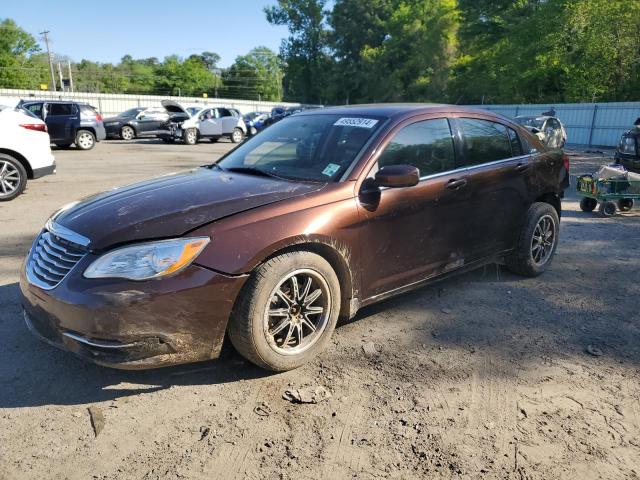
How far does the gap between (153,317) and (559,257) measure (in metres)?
4.69

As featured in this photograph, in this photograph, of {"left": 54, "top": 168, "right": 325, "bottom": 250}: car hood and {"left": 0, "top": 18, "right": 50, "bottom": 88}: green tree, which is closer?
{"left": 54, "top": 168, "right": 325, "bottom": 250}: car hood

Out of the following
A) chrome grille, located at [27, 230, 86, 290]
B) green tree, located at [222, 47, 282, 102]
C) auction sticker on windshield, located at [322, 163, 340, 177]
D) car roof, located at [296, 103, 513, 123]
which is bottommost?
chrome grille, located at [27, 230, 86, 290]

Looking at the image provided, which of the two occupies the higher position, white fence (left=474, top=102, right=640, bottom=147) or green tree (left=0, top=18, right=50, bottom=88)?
green tree (left=0, top=18, right=50, bottom=88)

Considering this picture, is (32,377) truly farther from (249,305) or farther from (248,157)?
(248,157)

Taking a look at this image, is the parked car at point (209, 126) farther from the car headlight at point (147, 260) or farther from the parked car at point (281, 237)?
the car headlight at point (147, 260)

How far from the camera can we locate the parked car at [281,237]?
2.66 meters

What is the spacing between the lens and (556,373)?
3191mm

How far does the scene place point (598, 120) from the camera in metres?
23.8

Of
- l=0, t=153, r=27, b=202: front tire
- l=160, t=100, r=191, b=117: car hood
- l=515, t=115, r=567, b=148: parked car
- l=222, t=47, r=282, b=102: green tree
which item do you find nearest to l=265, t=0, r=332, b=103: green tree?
l=222, t=47, r=282, b=102: green tree

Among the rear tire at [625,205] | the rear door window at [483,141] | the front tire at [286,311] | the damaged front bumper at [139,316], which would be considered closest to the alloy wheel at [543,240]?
the rear door window at [483,141]

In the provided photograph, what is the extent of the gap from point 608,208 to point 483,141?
4.83 metres

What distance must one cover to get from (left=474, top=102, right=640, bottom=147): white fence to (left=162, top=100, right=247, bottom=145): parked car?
11944 mm

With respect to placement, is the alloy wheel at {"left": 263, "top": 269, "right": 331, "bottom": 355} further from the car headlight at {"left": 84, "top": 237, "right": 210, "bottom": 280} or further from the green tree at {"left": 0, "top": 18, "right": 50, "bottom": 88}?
the green tree at {"left": 0, "top": 18, "right": 50, "bottom": 88}

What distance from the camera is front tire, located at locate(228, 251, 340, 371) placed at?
2855 millimetres
